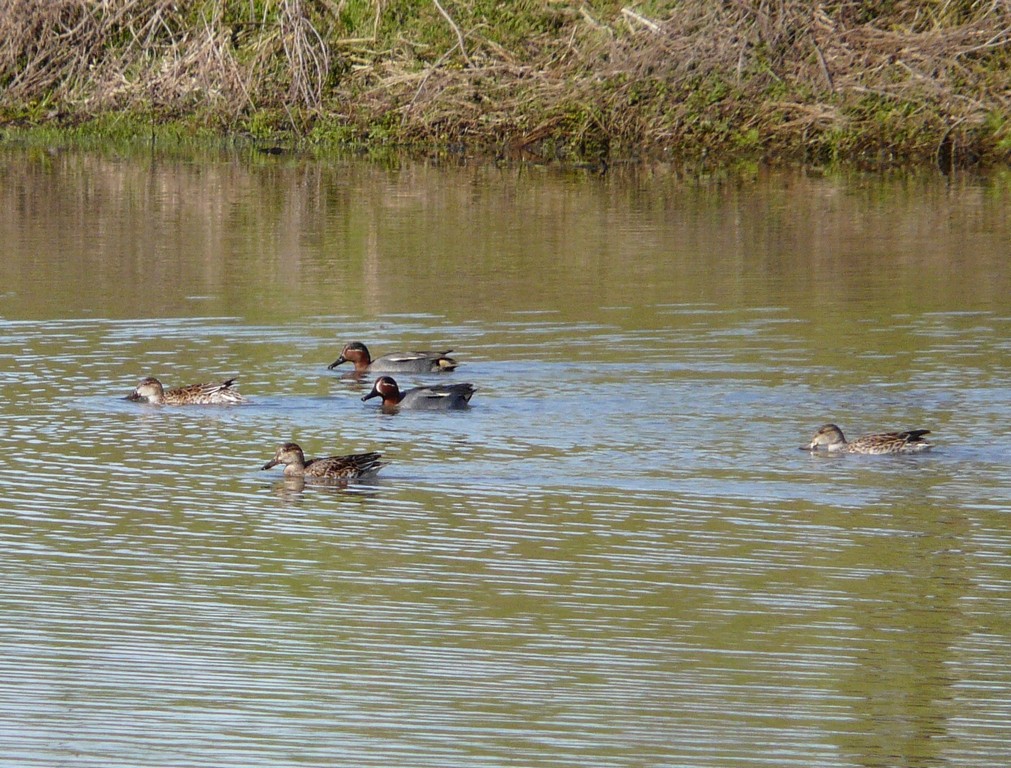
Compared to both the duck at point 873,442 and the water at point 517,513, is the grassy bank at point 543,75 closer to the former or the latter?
the water at point 517,513

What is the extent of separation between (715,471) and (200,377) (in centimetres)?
418

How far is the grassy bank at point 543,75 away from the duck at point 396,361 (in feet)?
47.0

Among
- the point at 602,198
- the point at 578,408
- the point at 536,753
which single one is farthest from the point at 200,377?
the point at 602,198

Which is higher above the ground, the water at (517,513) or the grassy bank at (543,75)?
the grassy bank at (543,75)

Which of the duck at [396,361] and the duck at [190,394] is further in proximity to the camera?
the duck at [396,361]

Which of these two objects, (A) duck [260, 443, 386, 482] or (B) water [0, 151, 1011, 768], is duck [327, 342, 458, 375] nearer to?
(B) water [0, 151, 1011, 768]

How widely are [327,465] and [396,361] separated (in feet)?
10.6

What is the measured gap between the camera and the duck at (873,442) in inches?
407

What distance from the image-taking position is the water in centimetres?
633

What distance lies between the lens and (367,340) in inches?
572

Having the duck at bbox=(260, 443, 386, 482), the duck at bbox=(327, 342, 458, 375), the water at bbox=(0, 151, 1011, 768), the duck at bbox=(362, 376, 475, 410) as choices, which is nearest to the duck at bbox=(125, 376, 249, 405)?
the water at bbox=(0, 151, 1011, 768)

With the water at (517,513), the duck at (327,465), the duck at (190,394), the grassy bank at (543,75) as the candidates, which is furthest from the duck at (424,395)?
the grassy bank at (543,75)

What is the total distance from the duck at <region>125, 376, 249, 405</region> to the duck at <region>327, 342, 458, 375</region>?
1.30 meters

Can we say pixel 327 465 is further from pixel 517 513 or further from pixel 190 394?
pixel 190 394
